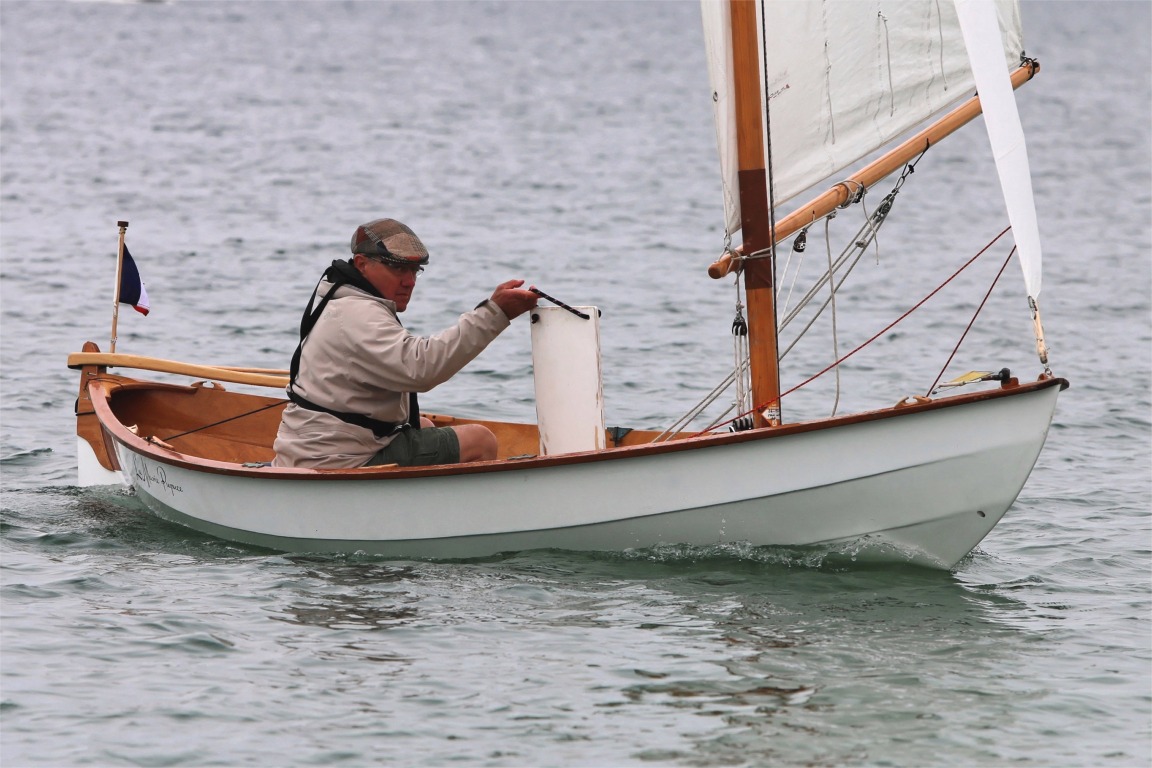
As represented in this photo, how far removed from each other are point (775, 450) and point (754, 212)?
4.05 feet

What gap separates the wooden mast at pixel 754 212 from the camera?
7.58 meters

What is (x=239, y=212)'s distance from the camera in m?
23.8

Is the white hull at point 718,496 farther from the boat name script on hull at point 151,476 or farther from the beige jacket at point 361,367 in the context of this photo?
the boat name script on hull at point 151,476

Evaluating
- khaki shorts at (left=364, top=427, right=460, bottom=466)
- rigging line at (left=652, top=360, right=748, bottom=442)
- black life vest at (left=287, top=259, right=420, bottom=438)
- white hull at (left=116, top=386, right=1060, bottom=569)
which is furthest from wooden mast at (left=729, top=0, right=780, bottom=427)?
black life vest at (left=287, top=259, right=420, bottom=438)

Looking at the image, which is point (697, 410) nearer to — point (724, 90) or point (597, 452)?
point (597, 452)

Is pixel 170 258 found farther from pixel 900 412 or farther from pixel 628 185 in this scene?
pixel 900 412

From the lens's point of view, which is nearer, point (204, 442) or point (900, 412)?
point (900, 412)

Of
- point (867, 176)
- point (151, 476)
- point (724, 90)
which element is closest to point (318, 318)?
point (151, 476)

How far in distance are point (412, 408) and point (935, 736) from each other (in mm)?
3539

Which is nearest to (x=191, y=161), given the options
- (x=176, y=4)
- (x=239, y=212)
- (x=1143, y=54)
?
Result: (x=239, y=212)

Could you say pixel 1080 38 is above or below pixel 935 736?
above

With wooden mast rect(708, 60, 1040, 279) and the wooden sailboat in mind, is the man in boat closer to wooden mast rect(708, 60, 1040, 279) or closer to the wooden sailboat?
the wooden sailboat

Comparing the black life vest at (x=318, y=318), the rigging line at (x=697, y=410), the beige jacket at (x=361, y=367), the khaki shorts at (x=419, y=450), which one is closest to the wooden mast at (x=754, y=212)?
the rigging line at (x=697, y=410)

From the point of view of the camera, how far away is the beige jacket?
7.62 metres
